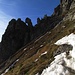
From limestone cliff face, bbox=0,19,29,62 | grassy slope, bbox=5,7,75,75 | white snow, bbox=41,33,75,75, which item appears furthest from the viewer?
limestone cliff face, bbox=0,19,29,62

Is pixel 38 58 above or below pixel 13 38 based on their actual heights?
below

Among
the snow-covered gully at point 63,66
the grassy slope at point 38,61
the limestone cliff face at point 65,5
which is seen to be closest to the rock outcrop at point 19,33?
the limestone cliff face at point 65,5

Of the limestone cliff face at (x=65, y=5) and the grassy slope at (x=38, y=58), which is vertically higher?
the limestone cliff face at (x=65, y=5)

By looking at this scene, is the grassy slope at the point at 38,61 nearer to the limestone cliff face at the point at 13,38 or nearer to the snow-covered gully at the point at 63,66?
the snow-covered gully at the point at 63,66

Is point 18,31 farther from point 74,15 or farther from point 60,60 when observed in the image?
point 60,60

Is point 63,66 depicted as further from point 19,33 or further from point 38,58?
point 19,33

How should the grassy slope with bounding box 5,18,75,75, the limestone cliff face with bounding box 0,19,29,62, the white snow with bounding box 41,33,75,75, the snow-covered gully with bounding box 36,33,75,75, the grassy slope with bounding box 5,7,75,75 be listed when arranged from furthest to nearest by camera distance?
1. the limestone cliff face with bounding box 0,19,29,62
2. the grassy slope with bounding box 5,7,75,75
3. the grassy slope with bounding box 5,18,75,75
4. the white snow with bounding box 41,33,75,75
5. the snow-covered gully with bounding box 36,33,75,75

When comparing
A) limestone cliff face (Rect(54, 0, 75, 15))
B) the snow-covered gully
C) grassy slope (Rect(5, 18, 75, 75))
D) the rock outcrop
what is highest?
limestone cliff face (Rect(54, 0, 75, 15))

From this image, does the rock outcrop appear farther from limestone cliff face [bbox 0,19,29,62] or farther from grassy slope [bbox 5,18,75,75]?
grassy slope [bbox 5,18,75,75]

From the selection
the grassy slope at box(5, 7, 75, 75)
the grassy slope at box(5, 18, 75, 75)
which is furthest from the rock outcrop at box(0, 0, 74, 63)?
the grassy slope at box(5, 18, 75, 75)

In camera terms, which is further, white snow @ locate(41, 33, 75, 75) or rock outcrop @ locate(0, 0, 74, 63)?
rock outcrop @ locate(0, 0, 74, 63)

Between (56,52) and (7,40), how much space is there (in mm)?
105407

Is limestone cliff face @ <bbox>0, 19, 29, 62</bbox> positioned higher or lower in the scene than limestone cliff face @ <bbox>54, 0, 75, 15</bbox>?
lower

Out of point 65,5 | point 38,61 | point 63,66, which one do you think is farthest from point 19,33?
point 63,66
